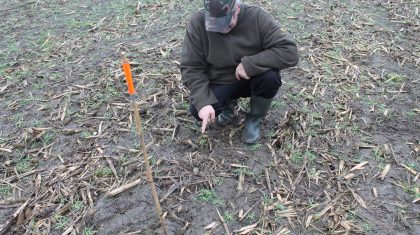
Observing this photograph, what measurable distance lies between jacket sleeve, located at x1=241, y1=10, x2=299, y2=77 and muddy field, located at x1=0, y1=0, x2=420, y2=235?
675 millimetres

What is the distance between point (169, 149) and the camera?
10.2ft

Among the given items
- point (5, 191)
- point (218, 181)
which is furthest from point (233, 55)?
point (5, 191)

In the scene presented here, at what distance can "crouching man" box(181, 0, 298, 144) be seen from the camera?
2.71 metres

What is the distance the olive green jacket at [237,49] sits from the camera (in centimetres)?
273

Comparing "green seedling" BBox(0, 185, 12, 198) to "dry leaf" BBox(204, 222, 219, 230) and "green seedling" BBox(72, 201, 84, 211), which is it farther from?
"dry leaf" BBox(204, 222, 219, 230)

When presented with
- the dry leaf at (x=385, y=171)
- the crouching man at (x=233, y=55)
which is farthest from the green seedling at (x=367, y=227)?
the crouching man at (x=233, y=55)

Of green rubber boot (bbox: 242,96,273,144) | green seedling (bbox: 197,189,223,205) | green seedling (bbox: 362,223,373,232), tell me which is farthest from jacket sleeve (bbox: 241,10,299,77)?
green seedling (bbox: 362,223,373,232)

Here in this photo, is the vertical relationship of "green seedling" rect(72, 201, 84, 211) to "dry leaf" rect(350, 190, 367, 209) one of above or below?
above

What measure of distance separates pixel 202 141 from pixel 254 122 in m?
0.43

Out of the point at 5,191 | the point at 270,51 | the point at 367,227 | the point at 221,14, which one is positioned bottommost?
the point at 367,227

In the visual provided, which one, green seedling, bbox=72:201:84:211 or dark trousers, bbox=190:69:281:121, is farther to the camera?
dark trousers, bbox=190:69:281:121

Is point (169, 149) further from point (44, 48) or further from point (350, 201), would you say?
point (44, 48)

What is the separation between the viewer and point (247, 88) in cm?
306

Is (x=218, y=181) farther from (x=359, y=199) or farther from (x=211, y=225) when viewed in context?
(x=359, y=199)
